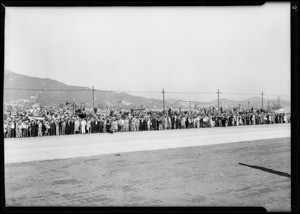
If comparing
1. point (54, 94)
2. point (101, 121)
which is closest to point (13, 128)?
point (101, 121)

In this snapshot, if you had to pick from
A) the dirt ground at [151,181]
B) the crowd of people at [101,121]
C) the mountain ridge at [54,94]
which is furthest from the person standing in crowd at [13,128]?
the dirt ground at [151,181]

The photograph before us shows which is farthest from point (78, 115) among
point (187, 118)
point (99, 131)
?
point (187, 118)

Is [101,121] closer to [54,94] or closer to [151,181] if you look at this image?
[151,181]

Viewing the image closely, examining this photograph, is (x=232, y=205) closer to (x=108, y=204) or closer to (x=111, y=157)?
(x=108, y=204)

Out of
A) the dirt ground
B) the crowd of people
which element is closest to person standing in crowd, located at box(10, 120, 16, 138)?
the crowd of people

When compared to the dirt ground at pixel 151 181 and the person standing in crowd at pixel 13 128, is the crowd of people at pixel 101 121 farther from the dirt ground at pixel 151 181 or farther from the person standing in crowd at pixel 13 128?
the dirt ground at pixel 151 181

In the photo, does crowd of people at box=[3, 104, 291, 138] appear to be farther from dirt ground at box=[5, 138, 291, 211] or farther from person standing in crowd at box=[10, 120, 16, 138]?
dirt ground at box=[5, 138, 291, 211]
